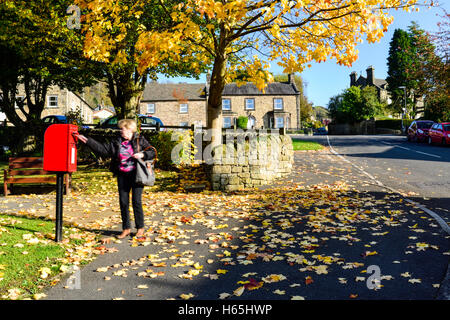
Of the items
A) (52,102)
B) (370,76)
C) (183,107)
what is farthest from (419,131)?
(370,76)

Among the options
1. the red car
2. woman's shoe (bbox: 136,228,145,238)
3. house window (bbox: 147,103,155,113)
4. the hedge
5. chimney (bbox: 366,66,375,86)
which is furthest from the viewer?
chimney (bbox: 366,66,375,86)

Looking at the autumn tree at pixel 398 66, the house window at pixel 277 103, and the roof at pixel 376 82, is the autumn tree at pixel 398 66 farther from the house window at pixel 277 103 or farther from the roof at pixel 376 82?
the house window at pixel 277 103

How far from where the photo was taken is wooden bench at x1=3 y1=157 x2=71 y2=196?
10.9m

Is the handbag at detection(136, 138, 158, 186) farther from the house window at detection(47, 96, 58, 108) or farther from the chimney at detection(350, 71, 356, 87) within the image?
the chimney at detection(350, 71, 356, 87)

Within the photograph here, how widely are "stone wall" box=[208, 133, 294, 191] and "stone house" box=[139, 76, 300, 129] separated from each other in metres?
43.0

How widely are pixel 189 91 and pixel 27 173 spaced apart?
4511 centimetres

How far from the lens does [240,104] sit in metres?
55.6

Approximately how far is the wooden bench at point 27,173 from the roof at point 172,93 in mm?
42704

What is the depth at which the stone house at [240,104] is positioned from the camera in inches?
2127

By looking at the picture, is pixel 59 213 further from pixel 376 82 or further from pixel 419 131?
pixel 376 82

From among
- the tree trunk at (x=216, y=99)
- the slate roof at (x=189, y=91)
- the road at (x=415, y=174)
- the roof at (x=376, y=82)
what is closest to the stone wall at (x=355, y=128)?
the slate roof at (x=189, y=91)

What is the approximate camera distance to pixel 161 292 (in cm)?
400

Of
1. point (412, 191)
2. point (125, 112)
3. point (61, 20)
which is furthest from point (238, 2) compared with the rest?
point (125, 112)

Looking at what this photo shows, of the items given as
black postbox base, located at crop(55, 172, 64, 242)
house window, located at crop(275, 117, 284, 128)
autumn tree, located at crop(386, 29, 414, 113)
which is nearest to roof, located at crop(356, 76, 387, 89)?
autumn tree, located at crop(386, 29, 414, 113)
